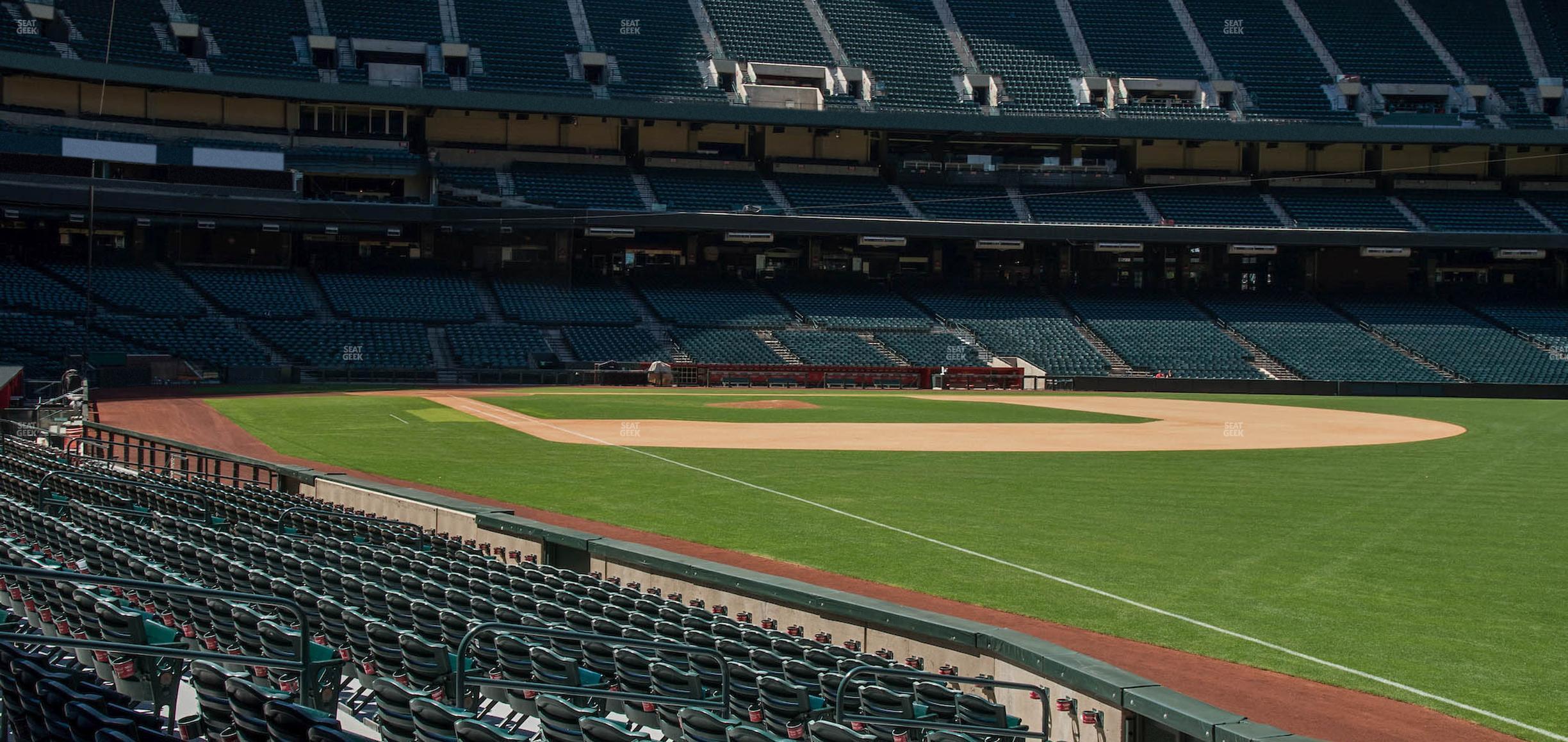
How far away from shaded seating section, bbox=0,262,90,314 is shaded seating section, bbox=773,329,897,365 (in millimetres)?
30301

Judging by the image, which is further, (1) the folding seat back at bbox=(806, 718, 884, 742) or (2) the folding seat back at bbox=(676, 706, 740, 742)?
(2) the folding seat back at bbox=(676, 706, 740, 742)

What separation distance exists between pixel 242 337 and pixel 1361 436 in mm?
43609

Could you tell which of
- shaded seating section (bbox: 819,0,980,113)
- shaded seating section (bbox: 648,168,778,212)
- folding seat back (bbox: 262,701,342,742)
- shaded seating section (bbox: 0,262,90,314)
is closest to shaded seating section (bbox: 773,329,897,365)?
shaded seating section (bbox: 648,168,778,212)

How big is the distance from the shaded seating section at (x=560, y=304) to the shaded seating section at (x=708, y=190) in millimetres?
5836

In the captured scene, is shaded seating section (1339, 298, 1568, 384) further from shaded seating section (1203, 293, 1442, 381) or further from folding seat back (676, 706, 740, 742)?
folding seat back (676, 706, 740, 742)

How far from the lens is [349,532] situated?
52.7 ft

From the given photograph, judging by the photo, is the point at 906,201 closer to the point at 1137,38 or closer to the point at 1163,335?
the point at 1163,335

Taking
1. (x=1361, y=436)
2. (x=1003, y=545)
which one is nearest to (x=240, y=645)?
(x=1003, y=545)

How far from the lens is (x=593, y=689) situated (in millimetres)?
8062

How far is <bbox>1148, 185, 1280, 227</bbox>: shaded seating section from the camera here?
68.4m

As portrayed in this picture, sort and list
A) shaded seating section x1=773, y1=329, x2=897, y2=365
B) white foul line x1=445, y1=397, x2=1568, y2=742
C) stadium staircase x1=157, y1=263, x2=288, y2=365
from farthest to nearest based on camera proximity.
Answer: shaded seating section x1=773, y1=329, x2=897, y2=365 → stadium staircase x1=157, y1=263, x2=288, y2=365 → white foul line x1=445, y1=397, x2=1568, y2=742

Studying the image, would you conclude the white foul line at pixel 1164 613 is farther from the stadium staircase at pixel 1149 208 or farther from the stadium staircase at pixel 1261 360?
the stadium staircase at pixel 1149 208

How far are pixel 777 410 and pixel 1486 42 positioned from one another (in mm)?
55028

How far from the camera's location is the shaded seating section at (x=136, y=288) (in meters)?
54.2
